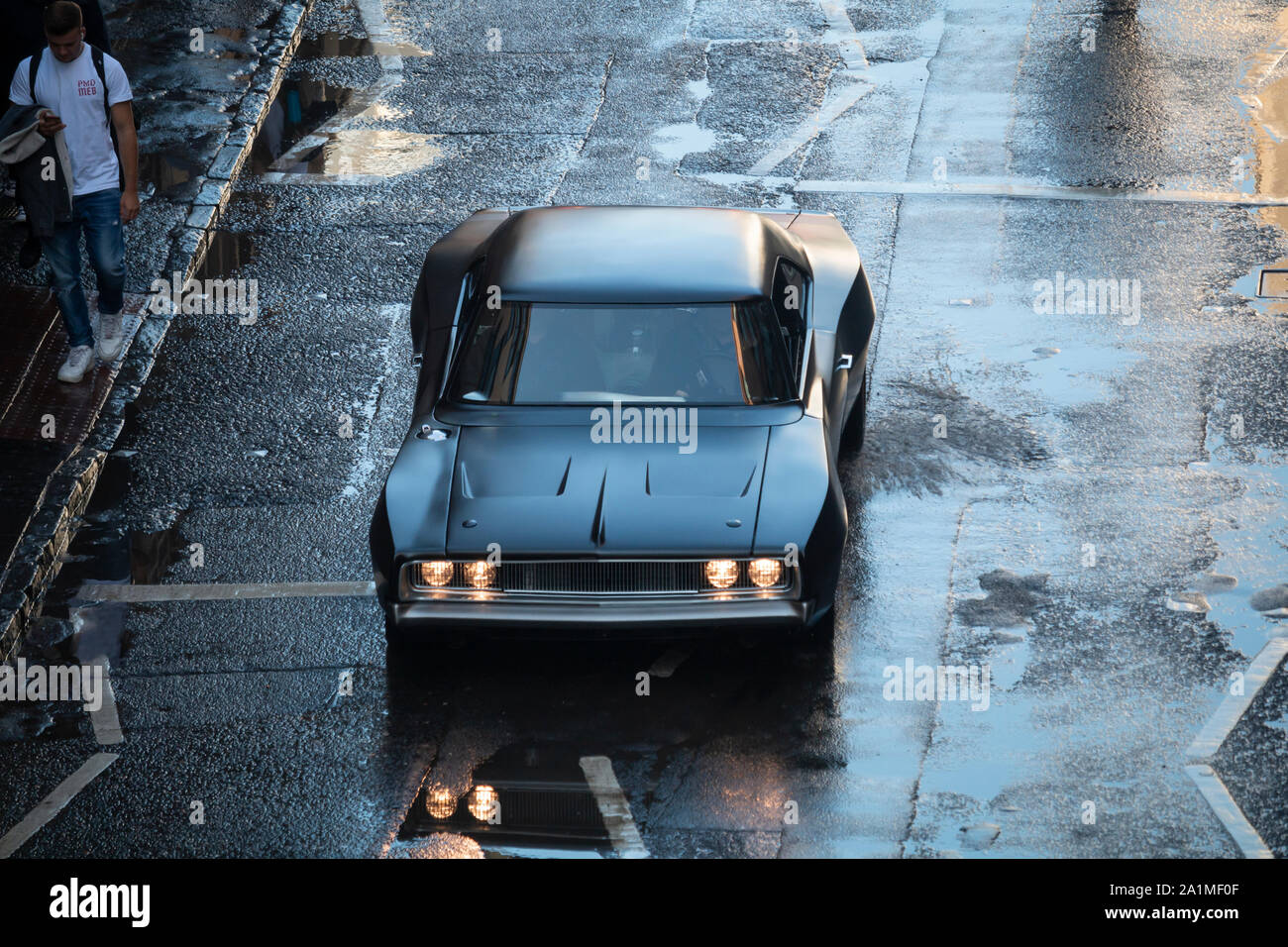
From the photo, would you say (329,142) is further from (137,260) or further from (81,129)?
(81,129)

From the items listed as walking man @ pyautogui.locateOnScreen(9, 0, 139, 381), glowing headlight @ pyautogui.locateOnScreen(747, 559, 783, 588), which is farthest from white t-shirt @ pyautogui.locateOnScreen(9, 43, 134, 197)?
glowing headlight @ pyautogui.locateOnScreen(747, 559, 783, 588)

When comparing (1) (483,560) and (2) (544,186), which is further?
(2) (544,186)

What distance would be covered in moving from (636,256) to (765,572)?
6.75ft

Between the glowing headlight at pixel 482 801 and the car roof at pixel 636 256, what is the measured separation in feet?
8.13

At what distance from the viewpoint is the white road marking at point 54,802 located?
6000 millimetres

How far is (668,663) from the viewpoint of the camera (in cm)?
698

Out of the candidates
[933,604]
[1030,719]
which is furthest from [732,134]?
[1030,719]

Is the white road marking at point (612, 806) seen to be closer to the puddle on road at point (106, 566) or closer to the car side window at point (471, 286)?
the puddle on road at point (106, 566)

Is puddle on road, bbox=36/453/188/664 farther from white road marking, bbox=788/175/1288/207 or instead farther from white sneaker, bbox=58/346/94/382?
white road marking, bbox=788/175/1288/207

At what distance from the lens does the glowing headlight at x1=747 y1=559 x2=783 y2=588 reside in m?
6.50

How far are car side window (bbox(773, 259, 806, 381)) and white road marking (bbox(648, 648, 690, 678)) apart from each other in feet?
4.82

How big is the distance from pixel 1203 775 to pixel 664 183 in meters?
7.22

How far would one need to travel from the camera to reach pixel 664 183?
12.2 metres
